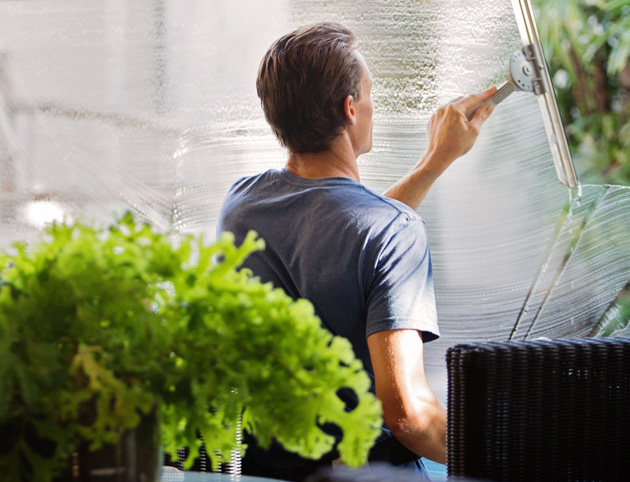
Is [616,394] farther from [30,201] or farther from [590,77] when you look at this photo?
[30,201]

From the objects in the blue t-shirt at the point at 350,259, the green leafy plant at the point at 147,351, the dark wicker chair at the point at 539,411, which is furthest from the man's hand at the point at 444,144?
the green leafy plant at the point at 147,351

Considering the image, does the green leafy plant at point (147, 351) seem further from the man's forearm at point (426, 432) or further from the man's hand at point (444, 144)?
the man's hand at point (444, 144)

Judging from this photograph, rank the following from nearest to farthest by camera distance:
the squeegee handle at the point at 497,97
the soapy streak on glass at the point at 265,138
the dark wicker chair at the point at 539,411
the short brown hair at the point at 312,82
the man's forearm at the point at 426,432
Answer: the dark wicker chair at the point at 539,411, the man's forearm at the point at 426,432, the short brown hair at the point at 312,82, the squeegee handle at the point at 497,97, the soapy streak on glass at the point at 265,138

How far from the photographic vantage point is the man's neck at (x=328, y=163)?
167 centimetres

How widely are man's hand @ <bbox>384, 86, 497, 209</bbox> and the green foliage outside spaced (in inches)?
10.1

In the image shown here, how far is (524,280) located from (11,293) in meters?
1.98

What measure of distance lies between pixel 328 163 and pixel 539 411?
759mm

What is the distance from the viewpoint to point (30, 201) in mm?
2594

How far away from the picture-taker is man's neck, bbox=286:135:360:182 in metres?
1.67

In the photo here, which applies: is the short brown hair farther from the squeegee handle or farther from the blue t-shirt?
the squeegee handle

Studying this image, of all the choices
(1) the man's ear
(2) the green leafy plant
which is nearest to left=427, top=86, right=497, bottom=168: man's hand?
(1) the man's ear

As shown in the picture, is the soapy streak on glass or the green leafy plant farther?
the soapy streak on glass

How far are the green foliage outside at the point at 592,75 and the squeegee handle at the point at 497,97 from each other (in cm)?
17

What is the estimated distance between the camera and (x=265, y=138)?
2461mm
